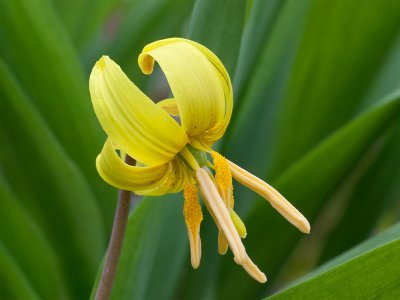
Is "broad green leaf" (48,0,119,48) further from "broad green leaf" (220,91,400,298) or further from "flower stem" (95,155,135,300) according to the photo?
"flower stem" (95,155,135,300)

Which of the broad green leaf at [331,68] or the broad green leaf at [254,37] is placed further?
the broad green leaf at [331,68]

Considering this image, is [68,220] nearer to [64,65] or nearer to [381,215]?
[64,65]

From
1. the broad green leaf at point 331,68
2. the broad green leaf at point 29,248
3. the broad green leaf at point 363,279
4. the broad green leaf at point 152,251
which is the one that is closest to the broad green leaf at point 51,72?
the broad green leaf at point 29,248

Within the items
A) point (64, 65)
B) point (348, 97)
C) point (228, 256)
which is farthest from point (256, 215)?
point (64, 65)

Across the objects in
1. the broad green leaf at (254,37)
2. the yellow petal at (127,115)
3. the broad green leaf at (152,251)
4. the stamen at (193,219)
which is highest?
the yellow petal at (127,115)

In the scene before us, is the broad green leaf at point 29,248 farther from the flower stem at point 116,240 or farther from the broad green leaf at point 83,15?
the broad green leaf at point 83,15
